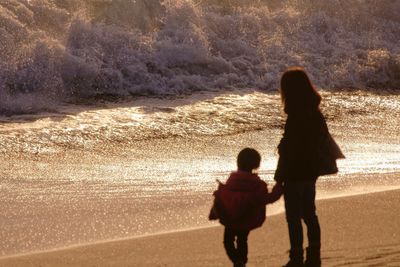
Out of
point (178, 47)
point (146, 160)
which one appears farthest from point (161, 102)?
point (146, 160)

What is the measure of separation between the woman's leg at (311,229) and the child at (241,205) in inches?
15.7

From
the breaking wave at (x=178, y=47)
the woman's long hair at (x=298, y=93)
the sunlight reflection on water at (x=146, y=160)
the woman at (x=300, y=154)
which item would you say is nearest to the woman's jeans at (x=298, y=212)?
the woman at (x=300, y=154)

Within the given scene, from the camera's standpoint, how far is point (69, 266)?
21.9ft

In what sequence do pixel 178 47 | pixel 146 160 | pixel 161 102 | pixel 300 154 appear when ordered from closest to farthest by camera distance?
pixel 300 154
pixel 146 160
pixel 161 102
pixel 178 47

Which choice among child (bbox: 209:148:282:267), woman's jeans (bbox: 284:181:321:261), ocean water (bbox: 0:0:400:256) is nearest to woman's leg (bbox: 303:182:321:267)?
woman's jeans (bbox: 284:181:321:261)

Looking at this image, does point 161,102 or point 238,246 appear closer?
point 238,246

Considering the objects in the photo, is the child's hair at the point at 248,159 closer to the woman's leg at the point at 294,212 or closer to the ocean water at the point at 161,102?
the woman's leg at the point at 294,212

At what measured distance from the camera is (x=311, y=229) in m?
6.64

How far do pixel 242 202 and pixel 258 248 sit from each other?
96cm

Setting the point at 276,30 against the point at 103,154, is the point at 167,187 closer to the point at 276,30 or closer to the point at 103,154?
the point at 103,154

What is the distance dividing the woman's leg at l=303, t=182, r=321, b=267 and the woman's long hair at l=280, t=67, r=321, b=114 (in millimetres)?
455

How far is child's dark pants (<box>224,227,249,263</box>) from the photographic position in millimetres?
6254

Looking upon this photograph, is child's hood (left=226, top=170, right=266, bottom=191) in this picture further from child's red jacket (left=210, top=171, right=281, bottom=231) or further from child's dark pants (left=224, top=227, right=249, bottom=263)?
child's dark pants (left=224, top=227, right=249, bottom=263)

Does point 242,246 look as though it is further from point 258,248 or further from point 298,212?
point 258,248
